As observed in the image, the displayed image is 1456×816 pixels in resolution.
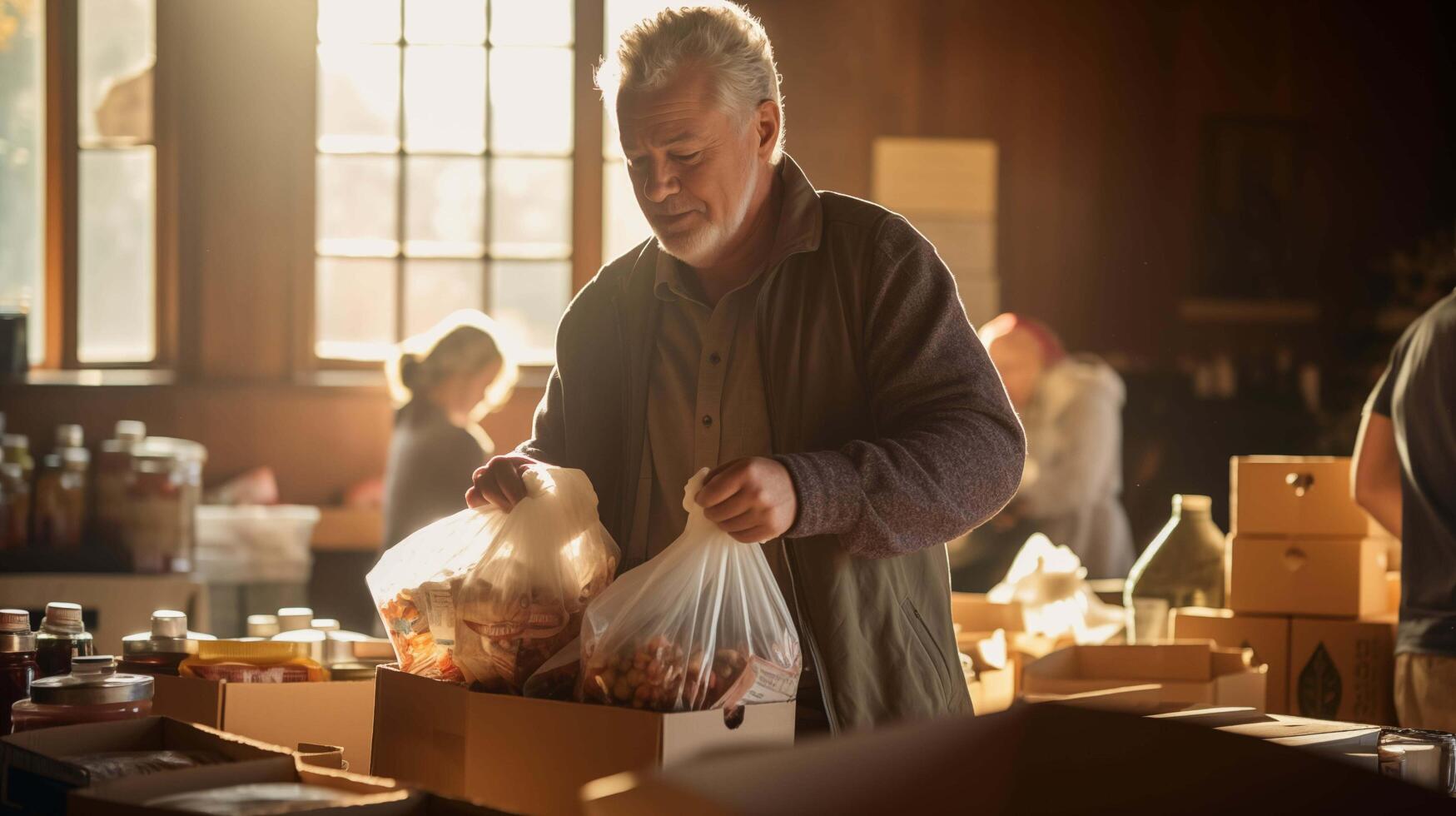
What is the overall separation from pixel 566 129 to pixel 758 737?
184 inches

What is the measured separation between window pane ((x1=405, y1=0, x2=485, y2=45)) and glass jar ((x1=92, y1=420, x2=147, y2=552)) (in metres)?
2.09

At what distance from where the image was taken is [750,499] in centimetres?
122

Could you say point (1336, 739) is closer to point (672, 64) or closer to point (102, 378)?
point (672, 64)

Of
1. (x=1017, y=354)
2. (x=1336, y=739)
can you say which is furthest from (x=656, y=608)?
(x=1017, y=354)

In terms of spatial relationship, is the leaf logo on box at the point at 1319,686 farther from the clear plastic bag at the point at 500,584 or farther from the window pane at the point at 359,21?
the window pane at the point at 359,21

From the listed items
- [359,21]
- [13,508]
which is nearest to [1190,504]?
[13,508]

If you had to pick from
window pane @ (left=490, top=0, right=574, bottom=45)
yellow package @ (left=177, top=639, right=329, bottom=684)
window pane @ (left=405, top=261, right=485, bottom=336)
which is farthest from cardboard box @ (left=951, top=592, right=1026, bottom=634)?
window pane @ (left=490, top=0, right=574, bottom=45)

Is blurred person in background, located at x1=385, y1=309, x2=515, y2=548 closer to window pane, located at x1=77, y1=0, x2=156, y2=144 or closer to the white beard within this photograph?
window pane, located at x1=77, y1=0, x2=156, y2=144

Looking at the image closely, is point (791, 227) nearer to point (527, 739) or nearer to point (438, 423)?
point (527, 739)

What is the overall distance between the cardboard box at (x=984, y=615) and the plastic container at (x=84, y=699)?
180cm

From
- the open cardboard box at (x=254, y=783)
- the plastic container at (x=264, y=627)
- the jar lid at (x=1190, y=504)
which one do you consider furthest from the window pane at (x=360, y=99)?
the open cardboard box at (x=254, y=783)

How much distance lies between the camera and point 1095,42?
19.5 feet

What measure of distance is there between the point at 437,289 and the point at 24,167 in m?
1.53

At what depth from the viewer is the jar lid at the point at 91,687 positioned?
1165 millimetres
